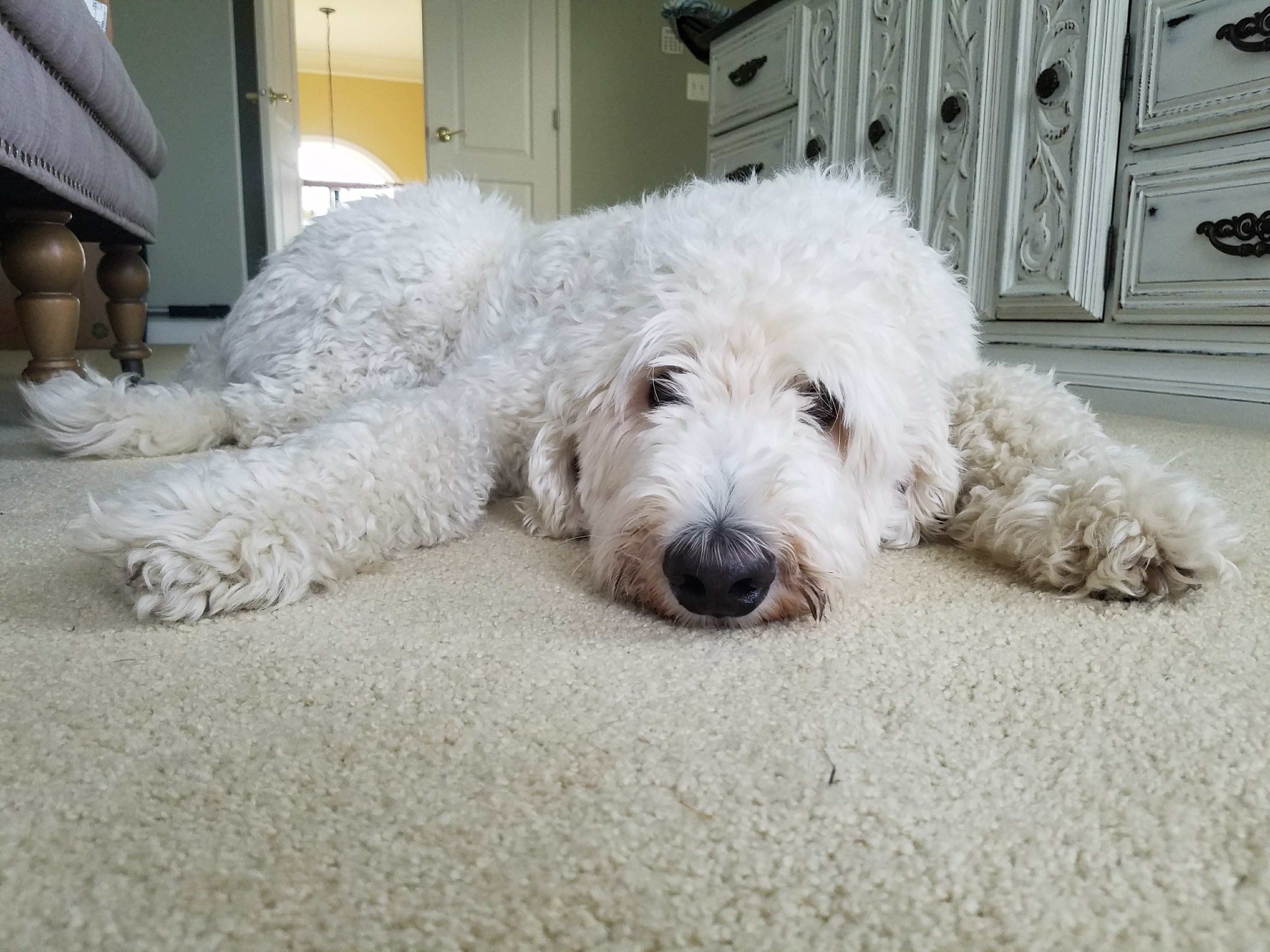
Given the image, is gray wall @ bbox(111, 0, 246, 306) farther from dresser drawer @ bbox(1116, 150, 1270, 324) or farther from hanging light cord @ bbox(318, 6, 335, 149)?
hanging light cord @ bbox(318, 6, 335, 149)

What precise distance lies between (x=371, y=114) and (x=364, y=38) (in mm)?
2332

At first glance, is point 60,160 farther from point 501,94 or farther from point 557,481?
point 501,94

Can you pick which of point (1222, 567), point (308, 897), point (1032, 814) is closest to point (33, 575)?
point (308, 897)

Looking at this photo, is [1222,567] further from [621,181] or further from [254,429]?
[621,181]

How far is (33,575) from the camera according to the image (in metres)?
1.05

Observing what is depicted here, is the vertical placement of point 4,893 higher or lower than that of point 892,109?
lower

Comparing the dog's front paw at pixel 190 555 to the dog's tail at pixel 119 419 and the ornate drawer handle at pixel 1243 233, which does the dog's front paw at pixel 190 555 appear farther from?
the ornate drawer handle at pixel 1243 233

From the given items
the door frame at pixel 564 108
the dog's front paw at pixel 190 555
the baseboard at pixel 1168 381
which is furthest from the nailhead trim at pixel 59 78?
the door frame at pixel 564 108

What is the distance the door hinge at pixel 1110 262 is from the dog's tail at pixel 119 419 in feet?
8.31

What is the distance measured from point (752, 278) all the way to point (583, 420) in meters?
0.31

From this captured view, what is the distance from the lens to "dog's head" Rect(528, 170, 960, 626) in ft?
3.02

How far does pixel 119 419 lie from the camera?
1.87m

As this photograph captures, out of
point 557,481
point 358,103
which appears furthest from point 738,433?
point 358,103

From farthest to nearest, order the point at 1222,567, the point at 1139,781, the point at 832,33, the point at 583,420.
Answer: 1. the point at 832,33
2. the point at 583,420
3. the point at 1222,567
4. the point at 1139,781
